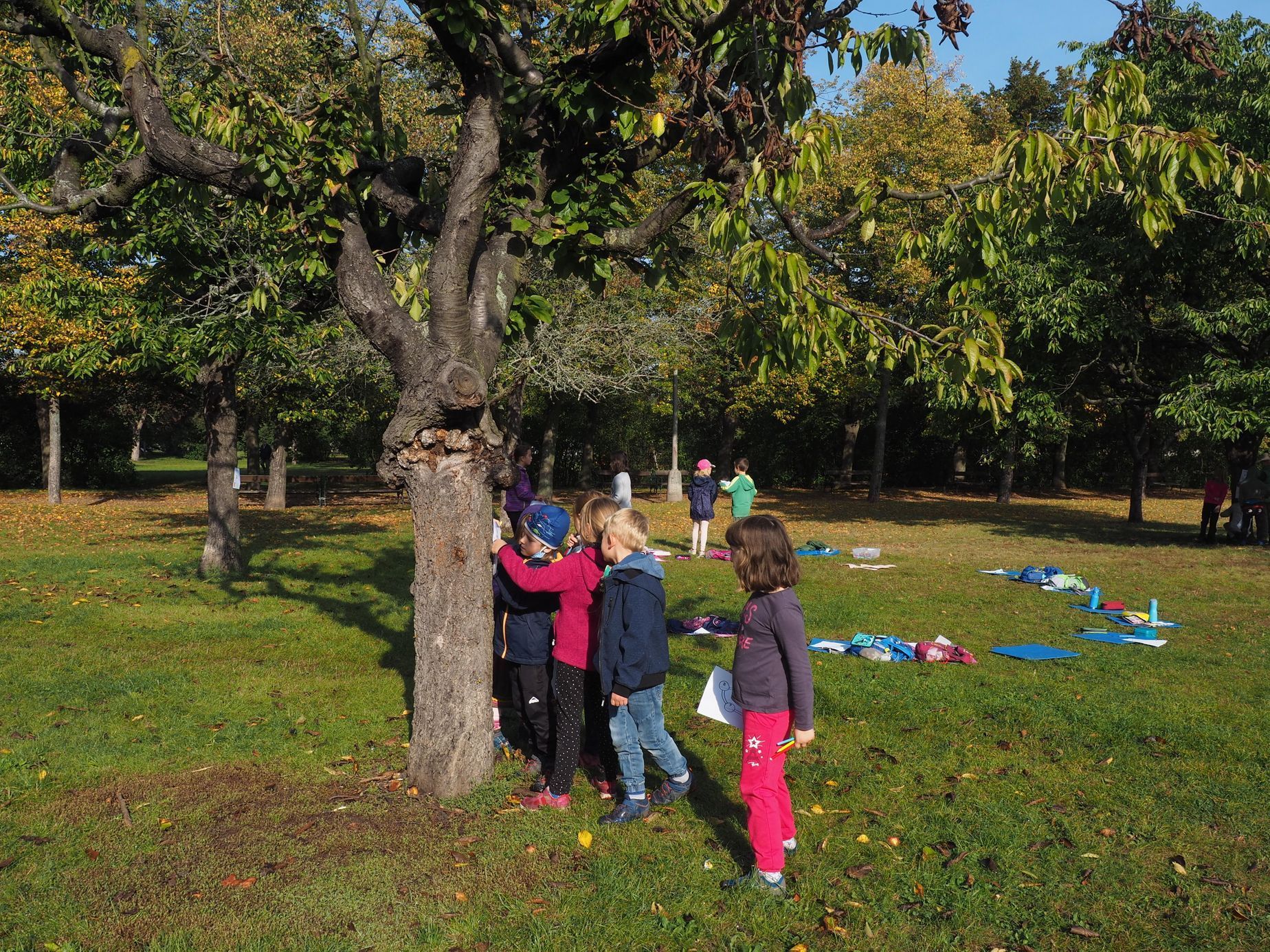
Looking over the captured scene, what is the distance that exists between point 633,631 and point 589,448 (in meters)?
28.1

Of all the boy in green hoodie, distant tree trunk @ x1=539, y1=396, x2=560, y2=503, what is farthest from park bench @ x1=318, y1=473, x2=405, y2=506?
the boy in green hoodie

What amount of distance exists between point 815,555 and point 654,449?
25.1 m

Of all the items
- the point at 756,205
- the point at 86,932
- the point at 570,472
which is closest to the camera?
the point at 86,932

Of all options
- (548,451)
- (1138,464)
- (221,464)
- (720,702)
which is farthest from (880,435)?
(720,702)

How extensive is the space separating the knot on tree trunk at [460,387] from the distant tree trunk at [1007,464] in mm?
20976

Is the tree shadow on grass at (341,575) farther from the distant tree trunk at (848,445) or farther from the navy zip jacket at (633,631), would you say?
the distant tree trunk at (848,445)

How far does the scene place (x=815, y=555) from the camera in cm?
1598

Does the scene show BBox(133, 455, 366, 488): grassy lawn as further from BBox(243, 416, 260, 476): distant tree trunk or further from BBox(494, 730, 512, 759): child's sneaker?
BBox(494, 730, 512, 759): child's sneaker

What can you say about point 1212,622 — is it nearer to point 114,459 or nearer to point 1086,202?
point 1086,202

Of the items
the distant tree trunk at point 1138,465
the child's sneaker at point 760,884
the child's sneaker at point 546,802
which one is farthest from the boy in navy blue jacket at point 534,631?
the distant tree trunk at point 1138,465

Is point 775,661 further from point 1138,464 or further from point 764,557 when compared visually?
point 1138,464

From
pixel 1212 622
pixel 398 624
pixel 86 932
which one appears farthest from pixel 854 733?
pixel 1212 622

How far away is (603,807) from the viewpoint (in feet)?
16.9

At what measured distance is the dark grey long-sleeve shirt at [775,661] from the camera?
404 cm
